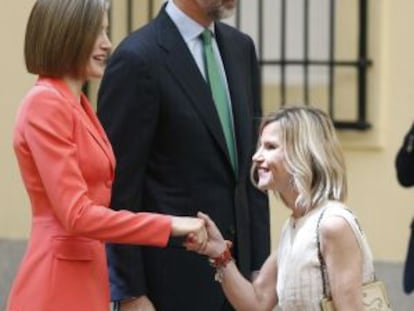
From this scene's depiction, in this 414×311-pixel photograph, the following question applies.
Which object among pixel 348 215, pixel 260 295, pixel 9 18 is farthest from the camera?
pixel 9 18

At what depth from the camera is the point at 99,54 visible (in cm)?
454

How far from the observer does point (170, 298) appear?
16.8ft

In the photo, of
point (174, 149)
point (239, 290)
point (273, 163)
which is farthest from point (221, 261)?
point (174, 149)

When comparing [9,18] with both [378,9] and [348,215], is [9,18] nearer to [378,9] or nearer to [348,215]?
[378,9]

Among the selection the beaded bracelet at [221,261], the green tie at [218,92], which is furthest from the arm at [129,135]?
the beaded bracelet at [221,261]

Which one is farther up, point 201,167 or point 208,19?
point 208,19

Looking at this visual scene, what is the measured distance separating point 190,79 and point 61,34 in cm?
77

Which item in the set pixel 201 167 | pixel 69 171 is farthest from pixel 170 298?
pixel 69 171

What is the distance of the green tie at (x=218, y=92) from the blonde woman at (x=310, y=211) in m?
0.62

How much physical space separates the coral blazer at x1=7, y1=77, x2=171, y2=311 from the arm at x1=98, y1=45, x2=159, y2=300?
1.55 feet

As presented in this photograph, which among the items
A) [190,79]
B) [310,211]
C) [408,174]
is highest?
[190,79]

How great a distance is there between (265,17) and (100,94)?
3.41 metres

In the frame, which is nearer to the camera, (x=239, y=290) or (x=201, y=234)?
(x=201, y=234)

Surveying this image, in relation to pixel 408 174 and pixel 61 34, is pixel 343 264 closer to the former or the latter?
pixel 61 34
